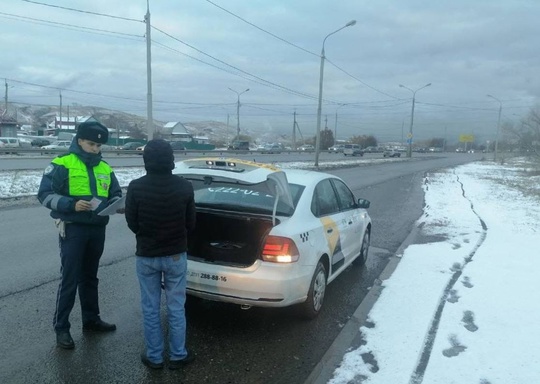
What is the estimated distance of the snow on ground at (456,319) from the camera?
3904mm

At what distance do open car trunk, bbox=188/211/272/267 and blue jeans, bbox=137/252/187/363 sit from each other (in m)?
0.85

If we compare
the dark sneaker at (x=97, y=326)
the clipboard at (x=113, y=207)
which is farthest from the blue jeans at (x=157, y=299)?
the dark sneaker at (x=97, y=326)

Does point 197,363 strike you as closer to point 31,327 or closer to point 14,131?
point 31,327

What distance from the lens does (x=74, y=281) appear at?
413 centimetres

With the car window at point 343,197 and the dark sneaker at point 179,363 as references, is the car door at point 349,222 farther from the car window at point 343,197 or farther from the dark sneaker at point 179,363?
the dark sneaker at point 179,363

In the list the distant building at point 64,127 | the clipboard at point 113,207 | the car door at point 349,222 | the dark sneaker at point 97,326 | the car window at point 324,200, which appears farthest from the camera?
the distant building at point 64,127

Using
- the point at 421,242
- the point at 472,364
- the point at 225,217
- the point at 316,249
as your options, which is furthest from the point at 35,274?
the point at 421,242

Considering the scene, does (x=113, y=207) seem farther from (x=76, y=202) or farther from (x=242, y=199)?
(x=242, y=199)

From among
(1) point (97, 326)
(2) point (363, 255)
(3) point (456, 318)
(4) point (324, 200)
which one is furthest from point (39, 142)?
(3) point (456, 318)

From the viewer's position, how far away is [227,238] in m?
5.26

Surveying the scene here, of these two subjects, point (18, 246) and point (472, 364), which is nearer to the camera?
point (472, 364)

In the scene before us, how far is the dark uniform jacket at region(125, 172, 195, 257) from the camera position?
3.75m

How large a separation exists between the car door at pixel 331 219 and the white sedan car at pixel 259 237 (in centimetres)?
1

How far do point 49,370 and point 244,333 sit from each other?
68.8 inches
